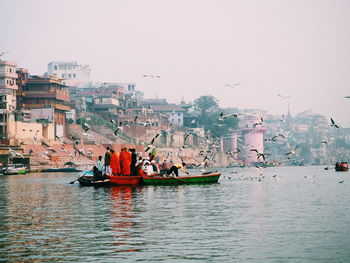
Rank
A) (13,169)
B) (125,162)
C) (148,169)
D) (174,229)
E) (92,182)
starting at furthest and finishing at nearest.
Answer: (13,169) < (92,182) < (148,169) < (125,162) < (174,229)

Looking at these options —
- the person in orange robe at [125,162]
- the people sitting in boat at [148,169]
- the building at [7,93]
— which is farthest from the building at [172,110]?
the person in orange robe at [125,162]

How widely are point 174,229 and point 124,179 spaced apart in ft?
79.9

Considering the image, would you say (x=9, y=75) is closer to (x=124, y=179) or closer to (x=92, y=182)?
(x=92, y=182)

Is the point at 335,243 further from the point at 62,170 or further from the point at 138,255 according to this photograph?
the point at 62,170

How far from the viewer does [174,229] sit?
84.9 feet

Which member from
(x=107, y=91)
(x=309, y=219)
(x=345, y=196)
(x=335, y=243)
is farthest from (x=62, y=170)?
(x=335, y=243)

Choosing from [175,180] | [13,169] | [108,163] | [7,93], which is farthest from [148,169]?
[7,93]

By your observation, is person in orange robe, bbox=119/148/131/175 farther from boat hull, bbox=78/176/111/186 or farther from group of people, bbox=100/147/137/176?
boat hull, bbox=78/176/111/186

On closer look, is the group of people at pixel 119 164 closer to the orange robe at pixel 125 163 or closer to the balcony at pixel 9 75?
the orange robe at pixel 125 163

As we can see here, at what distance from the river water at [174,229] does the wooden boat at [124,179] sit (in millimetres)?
8132

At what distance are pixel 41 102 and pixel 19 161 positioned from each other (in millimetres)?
22575

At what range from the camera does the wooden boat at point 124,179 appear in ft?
164

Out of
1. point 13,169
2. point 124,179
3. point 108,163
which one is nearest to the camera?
point 124,179

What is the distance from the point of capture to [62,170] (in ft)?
338
